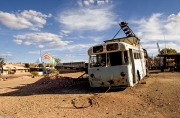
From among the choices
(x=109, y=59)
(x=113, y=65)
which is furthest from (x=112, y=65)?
(x=109, y=59)

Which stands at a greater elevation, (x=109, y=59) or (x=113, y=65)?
(x=109, y=59)

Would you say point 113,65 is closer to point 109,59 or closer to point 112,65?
point 112,65

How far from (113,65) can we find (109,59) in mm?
421

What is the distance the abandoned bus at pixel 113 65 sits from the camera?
11.2 metres

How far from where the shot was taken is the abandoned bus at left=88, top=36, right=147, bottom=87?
36.9ft

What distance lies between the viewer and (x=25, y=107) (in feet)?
29.1

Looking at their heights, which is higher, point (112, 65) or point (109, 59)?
point (109, 59)

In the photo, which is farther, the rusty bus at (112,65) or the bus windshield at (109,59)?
the bus windshield at (109,59)

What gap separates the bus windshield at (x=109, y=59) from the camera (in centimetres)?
1159

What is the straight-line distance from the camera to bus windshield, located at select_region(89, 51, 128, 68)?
1159 centimetres

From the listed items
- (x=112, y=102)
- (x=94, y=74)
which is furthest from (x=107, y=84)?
(x=112, y=102)

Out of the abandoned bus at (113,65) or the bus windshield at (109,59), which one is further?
the bus windshield at (109,59)

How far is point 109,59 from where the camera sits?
11898mm

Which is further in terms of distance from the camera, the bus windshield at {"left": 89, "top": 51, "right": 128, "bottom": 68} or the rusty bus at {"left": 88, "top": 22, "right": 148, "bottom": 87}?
the bus windshield at {"left": 89, "top": 51, "right": 128, "bottom": 68}
